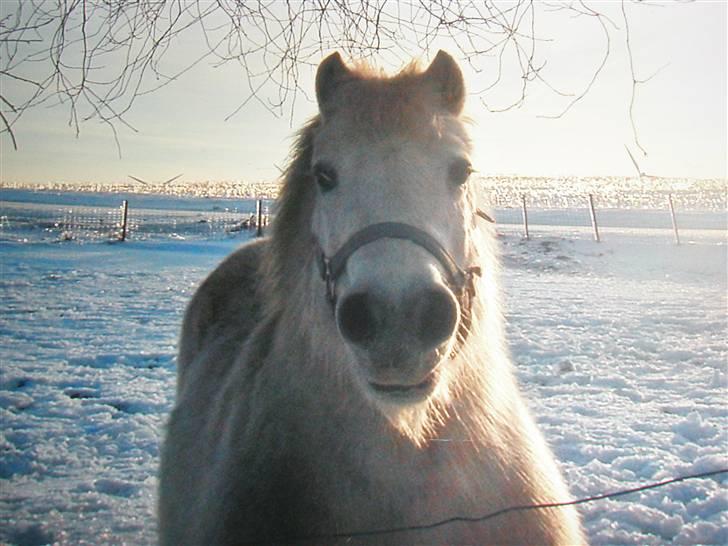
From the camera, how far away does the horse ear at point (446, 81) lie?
235 centimetres

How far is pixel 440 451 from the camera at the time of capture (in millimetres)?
2143

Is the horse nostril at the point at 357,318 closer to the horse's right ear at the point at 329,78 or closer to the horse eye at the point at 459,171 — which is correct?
the horse eye at the point at 459,171

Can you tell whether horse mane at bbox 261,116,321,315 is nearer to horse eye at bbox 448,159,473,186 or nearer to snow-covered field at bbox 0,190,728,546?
horse eye at bbox 448,159,473,186

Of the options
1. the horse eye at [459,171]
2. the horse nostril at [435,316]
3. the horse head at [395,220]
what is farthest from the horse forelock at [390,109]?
the horse nostril at [435,316]

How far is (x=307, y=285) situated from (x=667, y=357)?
6.14 m

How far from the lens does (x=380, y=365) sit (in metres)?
1.76

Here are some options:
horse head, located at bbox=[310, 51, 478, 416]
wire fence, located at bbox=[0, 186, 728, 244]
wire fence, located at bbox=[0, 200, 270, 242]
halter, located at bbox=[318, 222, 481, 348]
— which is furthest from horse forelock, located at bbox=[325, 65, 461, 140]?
wire fence, located at bbox=[0, 200, 270, 242]

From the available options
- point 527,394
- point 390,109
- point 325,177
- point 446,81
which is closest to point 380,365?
point 325,177

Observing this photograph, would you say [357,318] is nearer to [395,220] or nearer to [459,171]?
[395,220]

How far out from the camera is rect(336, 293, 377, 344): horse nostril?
67.0 inches

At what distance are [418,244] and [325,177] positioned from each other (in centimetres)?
53

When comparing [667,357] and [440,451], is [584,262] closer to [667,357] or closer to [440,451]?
[667,357]

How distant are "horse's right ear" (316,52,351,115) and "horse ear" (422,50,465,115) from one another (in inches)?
13.3

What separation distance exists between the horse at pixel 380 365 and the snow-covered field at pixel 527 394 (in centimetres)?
148
